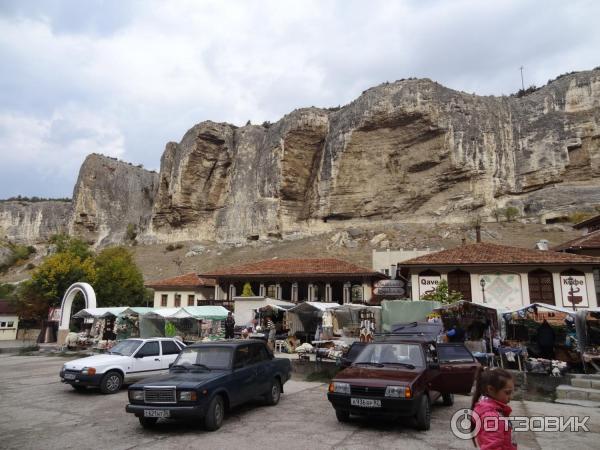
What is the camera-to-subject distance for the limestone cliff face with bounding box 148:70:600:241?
50781mm

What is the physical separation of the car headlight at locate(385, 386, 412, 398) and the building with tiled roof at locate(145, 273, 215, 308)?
3101 centimetres

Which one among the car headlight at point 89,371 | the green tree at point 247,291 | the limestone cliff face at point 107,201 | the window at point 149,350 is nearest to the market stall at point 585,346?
the window at point 149,350

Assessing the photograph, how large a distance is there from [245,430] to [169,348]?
6256 millimetres

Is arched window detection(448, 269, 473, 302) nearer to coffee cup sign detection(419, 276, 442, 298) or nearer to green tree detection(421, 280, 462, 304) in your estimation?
coffee cup sign detection(419, 276, 442, 298)

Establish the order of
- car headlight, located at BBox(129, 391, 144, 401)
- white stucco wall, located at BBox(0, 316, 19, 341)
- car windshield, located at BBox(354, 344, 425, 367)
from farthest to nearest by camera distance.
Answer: white stucco wall, located at BBox(0, 316, 19, 341)
car windshield, located at BBox(354, 344, 425, 367)
car headlight, located at BBox(129, 391, 144, 401)

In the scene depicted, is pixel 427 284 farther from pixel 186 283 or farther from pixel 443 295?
pixel 186 283

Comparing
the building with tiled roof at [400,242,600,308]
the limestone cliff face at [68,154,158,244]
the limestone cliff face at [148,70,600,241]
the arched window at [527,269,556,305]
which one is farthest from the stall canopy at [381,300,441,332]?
the limestone cliff face at [68,154,158,244]

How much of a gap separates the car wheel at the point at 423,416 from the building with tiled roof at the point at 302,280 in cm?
2214

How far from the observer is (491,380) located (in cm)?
337

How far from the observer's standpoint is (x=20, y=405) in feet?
31.8

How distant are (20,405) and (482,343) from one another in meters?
14.3

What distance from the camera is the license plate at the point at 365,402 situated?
679 cm

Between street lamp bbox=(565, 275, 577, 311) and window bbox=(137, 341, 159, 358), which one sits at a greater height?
street lamp bbox=(565, 275, 577, 311)
